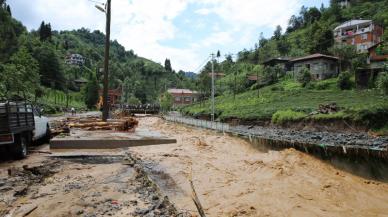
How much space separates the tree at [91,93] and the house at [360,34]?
52870 millimetres

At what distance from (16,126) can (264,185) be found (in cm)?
843

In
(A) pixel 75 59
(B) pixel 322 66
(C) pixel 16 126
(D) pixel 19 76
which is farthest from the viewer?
(A) pixel 75 59

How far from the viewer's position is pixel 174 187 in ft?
33.7

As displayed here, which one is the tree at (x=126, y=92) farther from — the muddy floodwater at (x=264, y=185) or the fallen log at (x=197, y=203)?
the fallen log at (x=197, y=203)

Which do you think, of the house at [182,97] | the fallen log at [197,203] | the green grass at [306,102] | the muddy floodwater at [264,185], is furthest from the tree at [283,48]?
the fallen log at [197,203]

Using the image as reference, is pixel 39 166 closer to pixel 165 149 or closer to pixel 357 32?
pixel 165 149

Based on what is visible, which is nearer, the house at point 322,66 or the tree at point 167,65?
the house at point 322,66

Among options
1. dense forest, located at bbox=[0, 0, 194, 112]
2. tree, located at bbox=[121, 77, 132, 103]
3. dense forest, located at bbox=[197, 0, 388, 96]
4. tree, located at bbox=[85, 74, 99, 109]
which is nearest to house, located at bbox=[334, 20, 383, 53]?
dense forest, located at bbox=[197, 0, 388, 96]

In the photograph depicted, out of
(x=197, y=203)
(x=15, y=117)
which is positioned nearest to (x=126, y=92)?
(x=15, y=117)

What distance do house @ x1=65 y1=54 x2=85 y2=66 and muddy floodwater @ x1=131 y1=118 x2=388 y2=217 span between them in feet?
474

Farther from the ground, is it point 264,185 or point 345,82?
point 345,82

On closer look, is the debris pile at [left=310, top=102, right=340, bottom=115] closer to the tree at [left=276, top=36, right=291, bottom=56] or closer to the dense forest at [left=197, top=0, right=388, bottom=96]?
the dense forest at [left=197, top=0, right=388, bottom=96]

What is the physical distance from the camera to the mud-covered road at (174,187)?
27.4 feet

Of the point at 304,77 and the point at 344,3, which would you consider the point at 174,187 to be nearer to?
the point at 304,77
